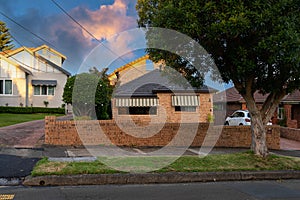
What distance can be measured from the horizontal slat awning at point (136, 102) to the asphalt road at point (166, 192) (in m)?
14.2

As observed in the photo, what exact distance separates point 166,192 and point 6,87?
101 ft

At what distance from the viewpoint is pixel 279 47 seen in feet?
24.0

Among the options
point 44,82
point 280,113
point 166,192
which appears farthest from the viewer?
point 44,82

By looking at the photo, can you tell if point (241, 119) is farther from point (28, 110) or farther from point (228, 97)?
point (28, 110)

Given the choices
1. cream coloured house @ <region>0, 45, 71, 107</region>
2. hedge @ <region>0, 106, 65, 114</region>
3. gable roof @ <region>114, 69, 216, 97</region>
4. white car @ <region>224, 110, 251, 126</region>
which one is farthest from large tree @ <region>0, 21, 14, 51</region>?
white car @ <region>224, 110, 251, 126</region>

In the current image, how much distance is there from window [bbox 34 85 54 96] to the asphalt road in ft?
95.0

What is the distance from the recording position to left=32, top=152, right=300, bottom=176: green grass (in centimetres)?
740

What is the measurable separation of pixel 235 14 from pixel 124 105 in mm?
14711

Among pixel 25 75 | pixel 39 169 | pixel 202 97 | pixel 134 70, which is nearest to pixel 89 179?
pixel 39 169

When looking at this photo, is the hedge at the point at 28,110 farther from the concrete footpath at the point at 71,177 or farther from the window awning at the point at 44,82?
the concrete footpath at the point at 71,177

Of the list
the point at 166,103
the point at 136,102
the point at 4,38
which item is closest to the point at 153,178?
the point at 166,103

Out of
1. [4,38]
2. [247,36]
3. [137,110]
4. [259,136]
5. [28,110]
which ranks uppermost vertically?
[4,38]

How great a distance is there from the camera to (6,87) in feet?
106

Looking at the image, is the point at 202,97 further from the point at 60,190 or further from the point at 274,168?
the point at 60,190
